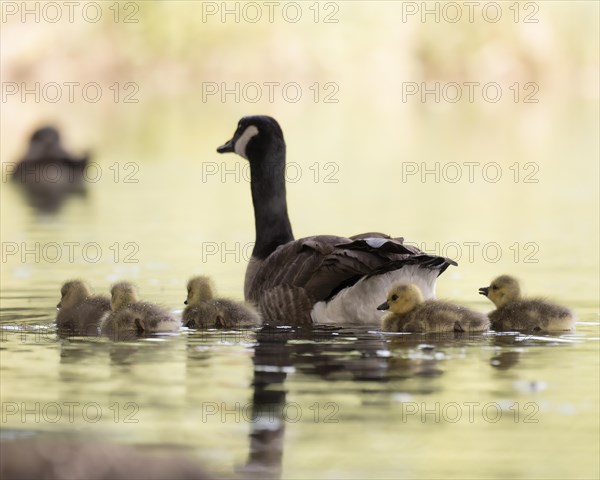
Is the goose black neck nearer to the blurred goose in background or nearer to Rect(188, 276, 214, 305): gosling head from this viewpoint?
Rect(188, 276, 214, 305): gosling head

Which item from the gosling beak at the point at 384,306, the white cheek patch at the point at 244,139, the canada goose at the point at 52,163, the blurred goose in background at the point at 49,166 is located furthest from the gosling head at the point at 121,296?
the canada goose at the point at 52,163

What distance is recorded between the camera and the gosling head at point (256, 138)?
13.0 m

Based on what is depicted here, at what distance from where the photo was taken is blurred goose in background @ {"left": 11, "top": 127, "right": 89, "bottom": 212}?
31831 millimetres

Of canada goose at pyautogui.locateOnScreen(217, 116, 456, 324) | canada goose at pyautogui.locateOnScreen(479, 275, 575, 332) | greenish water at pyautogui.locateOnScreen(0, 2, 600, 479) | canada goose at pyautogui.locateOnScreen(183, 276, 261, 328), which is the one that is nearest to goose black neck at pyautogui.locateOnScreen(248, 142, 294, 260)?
canada goose at pyautogui.locateOnScreen(217, 116, 456, 324)

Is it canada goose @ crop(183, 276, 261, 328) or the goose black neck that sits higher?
the goose black neck

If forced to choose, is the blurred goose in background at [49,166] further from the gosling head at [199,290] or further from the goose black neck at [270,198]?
the gosling head at [199,290]

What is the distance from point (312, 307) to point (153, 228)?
965 centimetres

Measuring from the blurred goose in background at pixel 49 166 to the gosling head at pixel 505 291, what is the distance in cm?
2019

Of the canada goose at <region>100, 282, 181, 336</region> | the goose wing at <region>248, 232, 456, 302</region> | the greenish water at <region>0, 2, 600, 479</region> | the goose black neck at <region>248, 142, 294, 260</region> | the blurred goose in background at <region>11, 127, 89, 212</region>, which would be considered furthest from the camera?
the blurred goose in background at <region>11, 127, 89, 212</region>

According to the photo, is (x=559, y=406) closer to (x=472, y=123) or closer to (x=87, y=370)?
(x=87, y=370)

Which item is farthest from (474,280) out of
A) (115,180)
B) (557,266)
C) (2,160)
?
(2,160)

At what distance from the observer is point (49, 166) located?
32.4m

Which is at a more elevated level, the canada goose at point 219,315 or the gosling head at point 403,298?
the gosling head at point 403,298

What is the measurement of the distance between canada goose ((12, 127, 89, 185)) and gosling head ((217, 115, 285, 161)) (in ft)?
62.7
